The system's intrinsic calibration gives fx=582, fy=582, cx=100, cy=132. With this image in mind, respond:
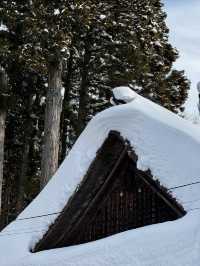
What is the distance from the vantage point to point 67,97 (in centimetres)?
2242

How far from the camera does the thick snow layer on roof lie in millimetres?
6266

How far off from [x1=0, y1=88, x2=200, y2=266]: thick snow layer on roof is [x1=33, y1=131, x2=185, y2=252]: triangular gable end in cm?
14

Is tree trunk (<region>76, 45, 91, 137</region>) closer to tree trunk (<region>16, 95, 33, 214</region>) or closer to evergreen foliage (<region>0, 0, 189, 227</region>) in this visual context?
evergreen foliage (<region>0, 0, 189, 227</region>)

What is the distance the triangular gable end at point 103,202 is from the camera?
27.3 ft

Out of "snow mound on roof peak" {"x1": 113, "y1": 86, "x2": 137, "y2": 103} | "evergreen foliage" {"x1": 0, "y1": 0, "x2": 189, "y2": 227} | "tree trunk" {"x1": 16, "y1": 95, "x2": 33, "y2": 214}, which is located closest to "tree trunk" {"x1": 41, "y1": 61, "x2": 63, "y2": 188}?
"evergreen foliage" {"x1": 0, "y1": 0, "x2": 189, "y2": 227}

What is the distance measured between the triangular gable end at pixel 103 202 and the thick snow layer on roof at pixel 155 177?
5.7 inches

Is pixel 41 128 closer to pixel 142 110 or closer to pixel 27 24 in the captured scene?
pixel 27 24

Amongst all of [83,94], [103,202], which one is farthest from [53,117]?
[103,202]

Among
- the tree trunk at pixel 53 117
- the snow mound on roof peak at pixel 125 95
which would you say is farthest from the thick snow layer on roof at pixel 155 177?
the tree trunk at pixel 53 117

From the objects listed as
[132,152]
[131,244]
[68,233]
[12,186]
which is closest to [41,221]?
[68,233]

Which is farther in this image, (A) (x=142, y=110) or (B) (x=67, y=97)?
(B) (x=67, y=97)

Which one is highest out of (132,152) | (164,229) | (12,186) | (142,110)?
(142,110)

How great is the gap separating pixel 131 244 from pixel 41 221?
2452 millimetres

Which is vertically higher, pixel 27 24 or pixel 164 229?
pixel 27 24
